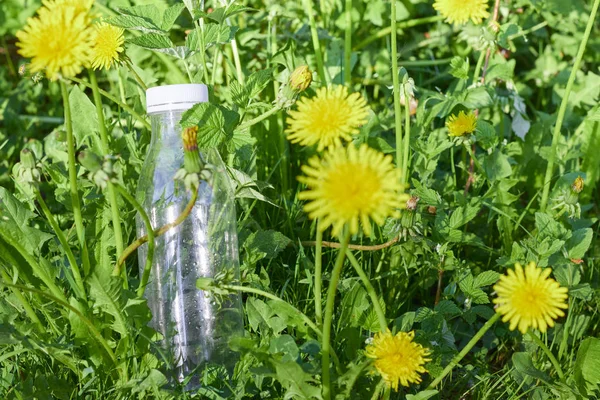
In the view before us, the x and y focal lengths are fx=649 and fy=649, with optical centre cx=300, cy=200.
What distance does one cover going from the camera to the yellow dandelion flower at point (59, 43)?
1003mm

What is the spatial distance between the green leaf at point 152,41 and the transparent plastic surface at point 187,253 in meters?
0.15

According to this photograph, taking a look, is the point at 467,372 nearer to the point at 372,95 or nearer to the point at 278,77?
the point at 278,77

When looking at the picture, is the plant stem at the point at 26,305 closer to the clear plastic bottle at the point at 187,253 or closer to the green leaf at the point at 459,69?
the clear plastic bottle at the point at 187,253

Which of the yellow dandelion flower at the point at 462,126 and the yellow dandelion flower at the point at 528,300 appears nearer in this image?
the yellow dandelion flower at the point at 528,300

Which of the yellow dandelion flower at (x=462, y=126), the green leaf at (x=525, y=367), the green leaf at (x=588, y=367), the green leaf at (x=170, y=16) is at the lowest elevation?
the green leaf at (x=588, y=367)

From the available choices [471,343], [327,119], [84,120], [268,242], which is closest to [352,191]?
[327,119]

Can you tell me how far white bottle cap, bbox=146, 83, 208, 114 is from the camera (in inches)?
54.0

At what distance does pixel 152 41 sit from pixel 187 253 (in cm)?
50

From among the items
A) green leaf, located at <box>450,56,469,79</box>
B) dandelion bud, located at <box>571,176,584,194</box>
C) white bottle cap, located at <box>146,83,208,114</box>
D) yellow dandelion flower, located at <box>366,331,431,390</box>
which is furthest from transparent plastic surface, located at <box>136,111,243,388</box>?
dandelion bud, located at <box>571,176,584,194</box>

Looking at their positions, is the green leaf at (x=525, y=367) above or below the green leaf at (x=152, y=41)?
below

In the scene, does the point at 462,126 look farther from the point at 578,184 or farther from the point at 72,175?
the point at 72,175

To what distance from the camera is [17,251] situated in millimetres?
1377

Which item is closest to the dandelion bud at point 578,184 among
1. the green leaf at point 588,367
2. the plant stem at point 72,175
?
the green leaf at point 588,367

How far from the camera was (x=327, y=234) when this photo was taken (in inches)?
70.3
